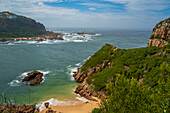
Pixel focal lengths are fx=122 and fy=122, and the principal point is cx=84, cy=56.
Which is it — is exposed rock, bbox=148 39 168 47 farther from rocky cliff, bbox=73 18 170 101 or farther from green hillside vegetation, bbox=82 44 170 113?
green hillside vegetation, bbox=82 44 170 113

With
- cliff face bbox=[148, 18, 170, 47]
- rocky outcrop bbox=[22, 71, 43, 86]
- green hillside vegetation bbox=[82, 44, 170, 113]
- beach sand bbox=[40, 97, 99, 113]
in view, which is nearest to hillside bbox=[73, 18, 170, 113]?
green hillside vegetation bbox=[82, 44, 170, 113]

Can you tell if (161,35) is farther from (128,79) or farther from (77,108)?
(77,108)

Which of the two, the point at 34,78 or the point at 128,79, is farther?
the point at 34,78

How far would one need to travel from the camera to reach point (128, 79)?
1644 centimetres

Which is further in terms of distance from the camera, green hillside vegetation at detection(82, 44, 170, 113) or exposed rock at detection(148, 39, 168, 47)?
exposed rock at detection(148, 39, 168, 47)

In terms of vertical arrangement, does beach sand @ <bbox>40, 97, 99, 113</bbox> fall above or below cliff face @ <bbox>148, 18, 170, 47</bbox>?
below

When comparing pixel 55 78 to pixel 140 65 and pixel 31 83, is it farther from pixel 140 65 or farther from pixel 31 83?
pixel 140 65

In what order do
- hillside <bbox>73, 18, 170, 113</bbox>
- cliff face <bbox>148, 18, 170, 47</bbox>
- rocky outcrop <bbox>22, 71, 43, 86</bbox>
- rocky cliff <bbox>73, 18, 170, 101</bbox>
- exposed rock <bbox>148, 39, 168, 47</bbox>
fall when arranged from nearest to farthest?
hillside <bbox>73, 18, 170, 113</bbox>
rocky cliff <bbox>73, 18, 170, 101</bbox>
rocky outcrop <bbox>22, 71, 43, 86</bbox>
exposed rock <bbox>148, 39, 168, 47</bbox>
cliff face <bbox>148, 18, 170, 47</bbox>

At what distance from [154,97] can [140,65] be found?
26.3 meters

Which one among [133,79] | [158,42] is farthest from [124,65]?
[133,79]

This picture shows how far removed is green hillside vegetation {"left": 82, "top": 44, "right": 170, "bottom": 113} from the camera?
1396cm

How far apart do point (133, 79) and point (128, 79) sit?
72 centimetres

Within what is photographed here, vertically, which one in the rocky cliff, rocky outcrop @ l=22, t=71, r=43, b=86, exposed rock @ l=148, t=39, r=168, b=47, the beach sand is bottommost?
the beach sand

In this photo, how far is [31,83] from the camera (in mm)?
45719
